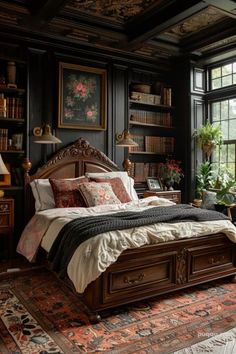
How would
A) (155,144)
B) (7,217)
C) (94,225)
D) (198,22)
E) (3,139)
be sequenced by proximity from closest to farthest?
1. (94,225)
2. (7,217)
3. (3,139)
4. (198,22)
5. (155,144)

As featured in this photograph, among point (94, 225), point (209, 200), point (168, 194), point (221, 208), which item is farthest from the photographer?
point (168, 194)

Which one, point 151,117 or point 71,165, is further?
point 151,117

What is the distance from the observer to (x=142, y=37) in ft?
14.2

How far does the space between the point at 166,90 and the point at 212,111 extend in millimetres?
882

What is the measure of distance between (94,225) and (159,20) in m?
2.76

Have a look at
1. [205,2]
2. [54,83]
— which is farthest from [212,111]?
[54,83]

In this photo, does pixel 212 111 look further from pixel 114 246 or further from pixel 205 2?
pixel 114 246

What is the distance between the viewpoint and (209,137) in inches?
203

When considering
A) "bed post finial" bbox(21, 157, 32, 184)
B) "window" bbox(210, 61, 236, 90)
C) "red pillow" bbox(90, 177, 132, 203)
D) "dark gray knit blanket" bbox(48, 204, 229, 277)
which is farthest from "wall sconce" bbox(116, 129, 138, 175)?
"window" bbox(210, 61, 236, 90)

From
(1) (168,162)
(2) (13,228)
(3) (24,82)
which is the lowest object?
(2) (13,228)

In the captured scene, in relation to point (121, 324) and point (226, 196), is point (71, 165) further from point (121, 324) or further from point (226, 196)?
point (121, 324)

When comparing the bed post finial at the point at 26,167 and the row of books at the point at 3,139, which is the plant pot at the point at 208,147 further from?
the row of books at the point at 3,139

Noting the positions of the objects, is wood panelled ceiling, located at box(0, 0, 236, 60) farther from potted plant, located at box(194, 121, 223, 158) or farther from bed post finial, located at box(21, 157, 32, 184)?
bed post finial, located at box(21, 157, 32, 184)

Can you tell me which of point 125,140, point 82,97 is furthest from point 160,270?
point 82,97
